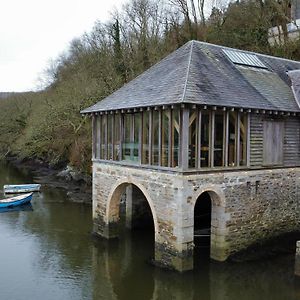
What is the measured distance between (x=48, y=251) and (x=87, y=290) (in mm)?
3496

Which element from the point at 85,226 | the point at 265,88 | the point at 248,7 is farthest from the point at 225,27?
the point at 85,226

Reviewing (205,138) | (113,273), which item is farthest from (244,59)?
(113,273)

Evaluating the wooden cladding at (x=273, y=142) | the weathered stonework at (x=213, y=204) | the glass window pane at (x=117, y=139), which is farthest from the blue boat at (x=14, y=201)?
the wooden cladding at (x=273, y=142)

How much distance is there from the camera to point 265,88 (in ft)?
42.8

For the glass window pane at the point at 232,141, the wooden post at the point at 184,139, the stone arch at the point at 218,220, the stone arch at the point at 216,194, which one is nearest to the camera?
the wooden post at the point at 184,139

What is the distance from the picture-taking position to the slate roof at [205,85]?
35.2 ft

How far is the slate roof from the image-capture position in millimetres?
10734

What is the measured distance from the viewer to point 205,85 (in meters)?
11.1

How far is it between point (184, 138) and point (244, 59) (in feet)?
17.3

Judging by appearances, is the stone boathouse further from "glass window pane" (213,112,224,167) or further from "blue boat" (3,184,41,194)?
"blue boat" (3,184,41,194)

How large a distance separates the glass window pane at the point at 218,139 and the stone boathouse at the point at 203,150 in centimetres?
3

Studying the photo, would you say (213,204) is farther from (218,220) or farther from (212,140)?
(212,140)

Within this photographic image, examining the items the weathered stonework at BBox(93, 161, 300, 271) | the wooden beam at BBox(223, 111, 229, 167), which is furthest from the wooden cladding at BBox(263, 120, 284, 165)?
the wooden beam at BBox(223, 111, 229, 167)

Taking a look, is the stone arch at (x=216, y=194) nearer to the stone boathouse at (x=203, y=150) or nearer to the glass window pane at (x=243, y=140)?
the stone boathouse at (x=203, y=150)
